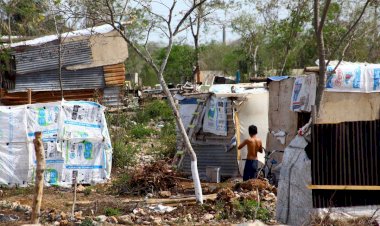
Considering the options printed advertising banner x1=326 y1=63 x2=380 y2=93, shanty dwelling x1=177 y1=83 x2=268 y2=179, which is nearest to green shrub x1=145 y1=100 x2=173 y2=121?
shanty dwelling x1=177 y1=83 x2=268 y2=179

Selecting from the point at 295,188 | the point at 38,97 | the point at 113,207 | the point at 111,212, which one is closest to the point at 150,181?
the point at 113,207

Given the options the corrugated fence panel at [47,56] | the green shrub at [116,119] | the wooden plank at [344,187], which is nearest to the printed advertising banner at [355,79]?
the wooden plank at [344,187]

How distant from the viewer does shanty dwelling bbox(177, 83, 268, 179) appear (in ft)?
50.9

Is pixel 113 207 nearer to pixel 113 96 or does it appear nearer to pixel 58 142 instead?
pixel 58 142

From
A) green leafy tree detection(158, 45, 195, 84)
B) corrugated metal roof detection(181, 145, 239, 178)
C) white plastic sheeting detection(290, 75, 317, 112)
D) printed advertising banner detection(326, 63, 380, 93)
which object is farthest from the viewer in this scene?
green leafy tree detection(158, 45, 195, 84)

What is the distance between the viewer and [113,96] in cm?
2502

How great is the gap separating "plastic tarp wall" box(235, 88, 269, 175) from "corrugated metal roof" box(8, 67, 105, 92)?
31.4ft

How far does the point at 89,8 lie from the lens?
1186 centimetres

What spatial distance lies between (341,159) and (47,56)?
15808mm

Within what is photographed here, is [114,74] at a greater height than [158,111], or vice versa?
[114,74]

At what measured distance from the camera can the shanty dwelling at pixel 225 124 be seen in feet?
50.9

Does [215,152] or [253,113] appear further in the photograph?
[215,152]

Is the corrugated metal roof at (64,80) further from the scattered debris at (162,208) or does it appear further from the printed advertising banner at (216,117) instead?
the scattered debris at (162,208)

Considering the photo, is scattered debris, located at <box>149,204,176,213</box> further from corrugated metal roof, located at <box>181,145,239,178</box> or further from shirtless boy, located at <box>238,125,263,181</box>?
corrugated metal roof, located at <box>181,145,239,178</box>
